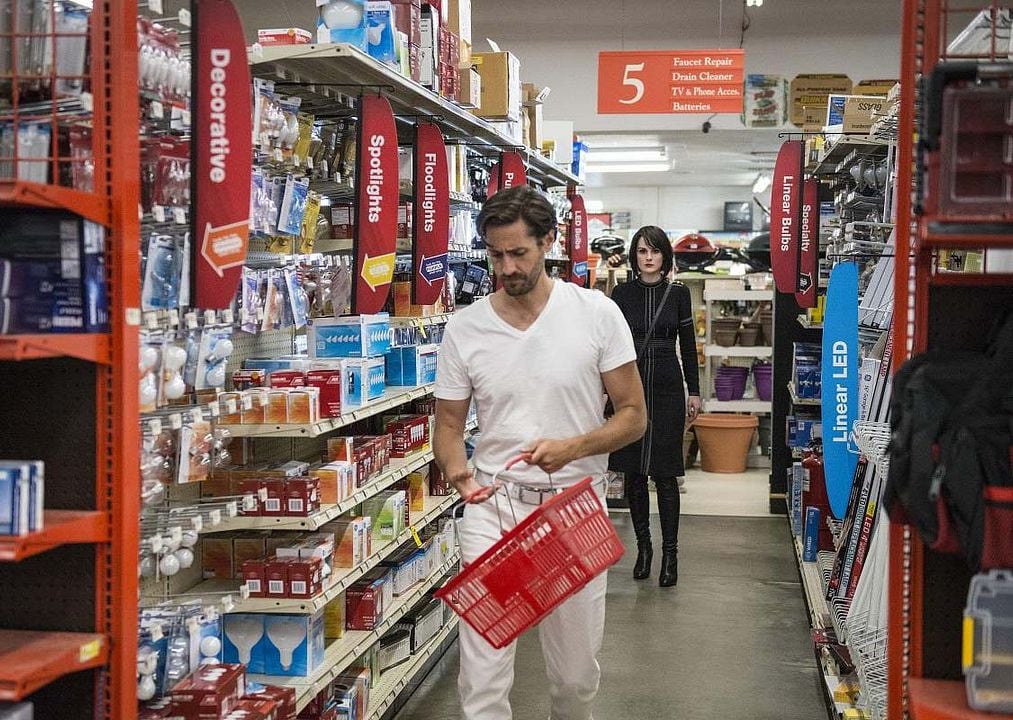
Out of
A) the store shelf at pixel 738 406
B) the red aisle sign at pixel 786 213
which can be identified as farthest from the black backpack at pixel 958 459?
the store shelf at pixel 738 406

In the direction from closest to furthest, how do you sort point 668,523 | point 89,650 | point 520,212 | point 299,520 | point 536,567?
point 89,650 < point 536,567 < point 520,212 < point 299,520 < point 668,523

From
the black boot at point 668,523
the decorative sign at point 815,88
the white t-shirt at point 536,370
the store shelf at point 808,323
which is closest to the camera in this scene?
the white t-shirt at point 536,370

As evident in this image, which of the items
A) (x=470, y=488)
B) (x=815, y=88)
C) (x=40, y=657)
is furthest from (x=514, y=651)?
(x=815, y=88)

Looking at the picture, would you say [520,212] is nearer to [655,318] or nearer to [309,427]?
[309,427]

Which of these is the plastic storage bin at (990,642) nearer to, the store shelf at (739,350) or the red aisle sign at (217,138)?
the red aisle sign at (217,138)

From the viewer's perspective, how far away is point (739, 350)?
11320 mm

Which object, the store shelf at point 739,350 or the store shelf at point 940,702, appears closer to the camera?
the store shelf at point 940,702

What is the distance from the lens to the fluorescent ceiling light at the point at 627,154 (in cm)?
1875

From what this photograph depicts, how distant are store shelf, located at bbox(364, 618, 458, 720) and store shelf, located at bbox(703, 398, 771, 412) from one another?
636cm

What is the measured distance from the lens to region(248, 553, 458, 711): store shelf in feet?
12.5

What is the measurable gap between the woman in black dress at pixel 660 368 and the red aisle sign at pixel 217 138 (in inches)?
160

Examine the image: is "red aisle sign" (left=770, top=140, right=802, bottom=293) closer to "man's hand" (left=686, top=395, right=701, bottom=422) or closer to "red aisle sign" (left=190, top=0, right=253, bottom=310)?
"man's hand" (left=686, top=395, right=701, bottom=422)

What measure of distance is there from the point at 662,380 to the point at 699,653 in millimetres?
1682

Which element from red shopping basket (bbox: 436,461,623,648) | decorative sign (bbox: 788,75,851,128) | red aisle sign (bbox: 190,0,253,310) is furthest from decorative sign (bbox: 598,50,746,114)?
red shopping basket (bbox: 436,461,623,648)
